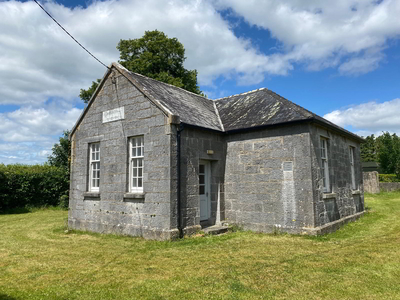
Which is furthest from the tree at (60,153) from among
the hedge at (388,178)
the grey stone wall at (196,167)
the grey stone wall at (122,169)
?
the hedge at (388,178)

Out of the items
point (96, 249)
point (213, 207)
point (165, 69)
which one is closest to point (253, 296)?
point (96, 249)

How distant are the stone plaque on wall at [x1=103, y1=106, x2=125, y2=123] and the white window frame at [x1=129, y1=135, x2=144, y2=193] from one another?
1.07 meters

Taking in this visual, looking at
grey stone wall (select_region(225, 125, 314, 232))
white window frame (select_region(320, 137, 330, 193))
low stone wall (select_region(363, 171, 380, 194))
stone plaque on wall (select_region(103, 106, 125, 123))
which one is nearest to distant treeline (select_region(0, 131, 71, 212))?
A: stone plaque on wall (select_region(103, 106, 125, 123))

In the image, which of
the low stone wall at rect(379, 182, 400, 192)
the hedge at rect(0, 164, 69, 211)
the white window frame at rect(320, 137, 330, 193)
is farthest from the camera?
the low stone wall at rect(379, 182, 400, 192)

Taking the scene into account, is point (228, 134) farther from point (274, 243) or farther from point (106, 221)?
point (106, 221)

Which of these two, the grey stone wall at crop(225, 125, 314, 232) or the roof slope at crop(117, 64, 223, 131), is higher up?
the roof slope at crop(117, 64, 223, 131)

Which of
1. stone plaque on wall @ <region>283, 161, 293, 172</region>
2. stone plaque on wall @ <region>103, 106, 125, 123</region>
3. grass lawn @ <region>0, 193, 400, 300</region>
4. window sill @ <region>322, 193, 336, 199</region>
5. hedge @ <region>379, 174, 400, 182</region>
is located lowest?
grass lawn @ <region>0, 193, 400, 300</region>

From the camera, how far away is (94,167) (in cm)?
Answer: 1167

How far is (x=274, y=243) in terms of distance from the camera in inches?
322

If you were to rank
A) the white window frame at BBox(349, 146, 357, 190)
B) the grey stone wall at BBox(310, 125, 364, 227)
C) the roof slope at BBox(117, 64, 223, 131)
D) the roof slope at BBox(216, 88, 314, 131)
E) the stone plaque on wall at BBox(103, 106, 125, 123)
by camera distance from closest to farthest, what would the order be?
the grey stone wall at BBox(310, 125, 364, 227), the roof slope at BBox(216, 88, 314, 131), the roof slope at BBox(117, 64, 223, 131), the stone plaque on wall at BBox(103, 106, 125, 123), the white window frame at BBox(349, 146, 357, 190)

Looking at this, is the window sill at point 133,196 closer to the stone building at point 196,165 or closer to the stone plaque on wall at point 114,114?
the stone building at point 196,165

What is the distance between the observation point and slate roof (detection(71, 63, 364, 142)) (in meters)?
9.76

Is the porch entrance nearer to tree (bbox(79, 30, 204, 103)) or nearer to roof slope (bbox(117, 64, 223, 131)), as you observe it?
roof slope (bbox(117, 64, 223, 131))

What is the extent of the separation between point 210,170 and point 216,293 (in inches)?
247
